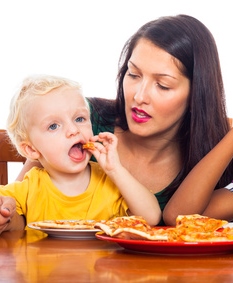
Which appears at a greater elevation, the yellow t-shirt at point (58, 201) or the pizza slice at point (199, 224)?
the pizza slice at point (199, 224)

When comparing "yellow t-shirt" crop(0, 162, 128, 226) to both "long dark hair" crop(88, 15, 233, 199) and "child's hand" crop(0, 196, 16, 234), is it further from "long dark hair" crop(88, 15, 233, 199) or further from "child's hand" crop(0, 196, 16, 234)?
"long dark hair" crop(88, 15, 233, 199)

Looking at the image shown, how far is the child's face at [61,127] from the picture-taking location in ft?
5.23

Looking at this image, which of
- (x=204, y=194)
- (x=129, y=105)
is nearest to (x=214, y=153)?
(x=204, y=194)

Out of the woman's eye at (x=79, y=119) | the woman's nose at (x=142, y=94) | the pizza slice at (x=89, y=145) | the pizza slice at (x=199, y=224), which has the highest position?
the woman's nose at (x=142, y=94)

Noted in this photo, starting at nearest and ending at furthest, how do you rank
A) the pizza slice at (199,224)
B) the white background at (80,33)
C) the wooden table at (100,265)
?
the wooden table at (100,265), the pizza slice at (199,224), the white background at (80,33)

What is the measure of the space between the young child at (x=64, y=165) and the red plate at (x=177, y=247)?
1.84 feet

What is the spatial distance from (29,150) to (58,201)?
161mm

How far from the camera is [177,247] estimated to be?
1.00 m

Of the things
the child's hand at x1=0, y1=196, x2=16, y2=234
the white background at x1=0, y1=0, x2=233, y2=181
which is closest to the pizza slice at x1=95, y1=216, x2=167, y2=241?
the child's hand at x1=0, y1=196, x2=16, y2=234

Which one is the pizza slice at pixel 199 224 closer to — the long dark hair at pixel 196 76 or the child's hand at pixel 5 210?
the child's hand at pixel 5 210

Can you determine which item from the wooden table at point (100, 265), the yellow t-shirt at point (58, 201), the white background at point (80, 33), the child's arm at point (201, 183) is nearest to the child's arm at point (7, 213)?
the yellow t-shirt at point (58, 201)

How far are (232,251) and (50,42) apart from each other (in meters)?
3.11

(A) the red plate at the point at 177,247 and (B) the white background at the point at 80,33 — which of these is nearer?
(A) the red plate at the point at 177,247

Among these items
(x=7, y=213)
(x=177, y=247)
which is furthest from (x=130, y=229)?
(x=7, y=213)
